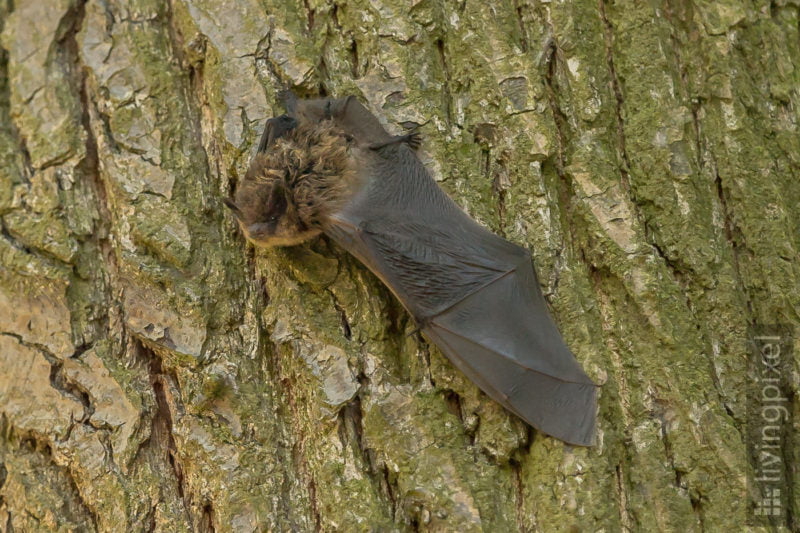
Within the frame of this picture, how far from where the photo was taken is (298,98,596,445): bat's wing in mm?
2998

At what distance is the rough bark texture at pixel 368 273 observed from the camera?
9.82 ft

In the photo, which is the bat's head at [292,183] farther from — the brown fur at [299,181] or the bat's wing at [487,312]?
the bat's wing at [487,312]

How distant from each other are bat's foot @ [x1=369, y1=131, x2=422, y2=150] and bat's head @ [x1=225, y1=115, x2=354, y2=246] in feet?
0.73

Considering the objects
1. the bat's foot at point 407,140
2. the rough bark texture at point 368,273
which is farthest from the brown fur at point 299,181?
the bat's foot at point 407,140

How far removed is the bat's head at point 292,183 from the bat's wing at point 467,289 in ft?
0.42

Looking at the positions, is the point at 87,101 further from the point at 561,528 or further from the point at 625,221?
the point at 561,528

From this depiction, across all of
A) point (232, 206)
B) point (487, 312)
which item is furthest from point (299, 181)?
point (487, 312)

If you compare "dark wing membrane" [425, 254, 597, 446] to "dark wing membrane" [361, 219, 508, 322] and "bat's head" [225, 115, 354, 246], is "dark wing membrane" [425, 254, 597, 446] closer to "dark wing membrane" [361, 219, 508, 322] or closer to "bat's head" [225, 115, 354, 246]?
"dark wing membrane" [361, 219, 508, 322]

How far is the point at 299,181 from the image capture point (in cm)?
343

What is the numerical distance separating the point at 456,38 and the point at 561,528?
2205mm

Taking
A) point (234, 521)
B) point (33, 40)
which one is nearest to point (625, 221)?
point (234, 521)

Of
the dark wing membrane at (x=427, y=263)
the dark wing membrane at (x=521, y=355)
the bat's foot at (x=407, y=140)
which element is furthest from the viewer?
the bat's foot at (x=407, y=140)

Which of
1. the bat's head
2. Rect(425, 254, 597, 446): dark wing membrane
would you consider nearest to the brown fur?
the bat's head

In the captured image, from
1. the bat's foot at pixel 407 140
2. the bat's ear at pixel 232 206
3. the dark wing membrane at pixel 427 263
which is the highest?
the bat's foot at pixel 407 140
